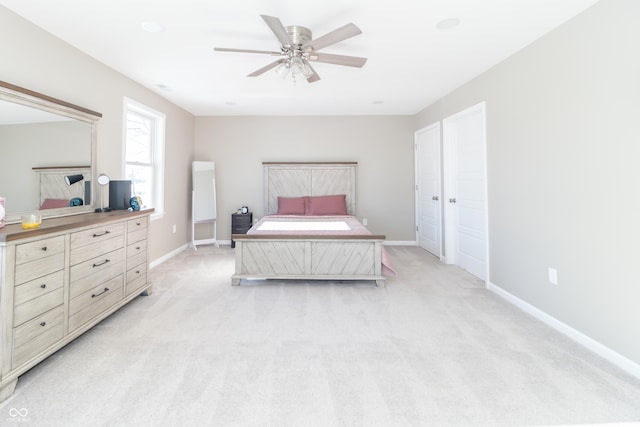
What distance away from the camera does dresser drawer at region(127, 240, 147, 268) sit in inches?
107

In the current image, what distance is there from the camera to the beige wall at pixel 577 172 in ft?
6.10

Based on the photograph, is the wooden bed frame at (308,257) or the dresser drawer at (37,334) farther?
the wooden bed frame at (308,257)

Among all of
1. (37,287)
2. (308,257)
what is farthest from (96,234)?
(308,257)

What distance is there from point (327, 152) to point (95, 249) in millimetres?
4089

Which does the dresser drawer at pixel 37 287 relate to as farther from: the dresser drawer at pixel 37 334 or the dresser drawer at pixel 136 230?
the dresser drawer at pixel 136 230

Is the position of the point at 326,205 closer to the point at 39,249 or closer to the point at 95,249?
the point at 95,249

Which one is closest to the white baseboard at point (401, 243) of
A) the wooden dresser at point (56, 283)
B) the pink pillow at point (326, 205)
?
the pink pillow at point (326, 205)

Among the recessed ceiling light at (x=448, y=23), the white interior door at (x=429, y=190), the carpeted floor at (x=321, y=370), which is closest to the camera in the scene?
the carpeted floor at (x=321, y=370)

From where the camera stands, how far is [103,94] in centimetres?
317

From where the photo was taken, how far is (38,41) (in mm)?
2430

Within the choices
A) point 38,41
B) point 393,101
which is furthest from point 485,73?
point 38,41

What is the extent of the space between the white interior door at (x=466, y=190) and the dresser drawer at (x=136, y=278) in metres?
3.73

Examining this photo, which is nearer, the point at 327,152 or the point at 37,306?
the point at 37,306

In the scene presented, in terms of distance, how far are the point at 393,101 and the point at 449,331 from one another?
3589mm
